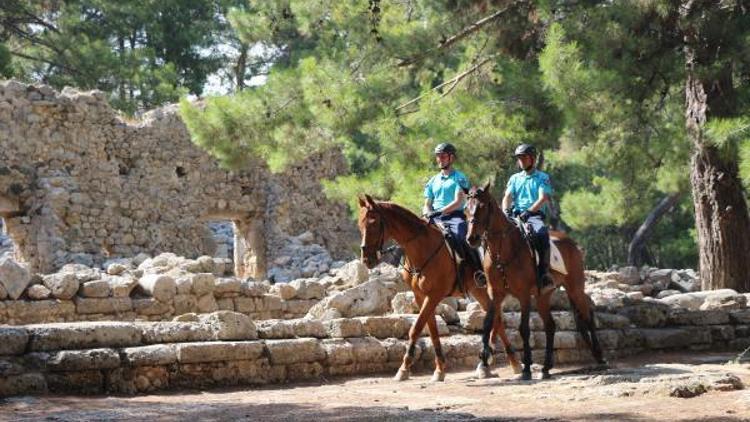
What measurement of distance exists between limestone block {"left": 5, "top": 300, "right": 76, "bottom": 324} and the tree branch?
16.9 feet

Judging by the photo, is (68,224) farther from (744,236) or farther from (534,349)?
(744,236)

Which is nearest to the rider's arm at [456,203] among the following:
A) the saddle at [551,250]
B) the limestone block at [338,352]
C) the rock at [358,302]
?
the saddle at [551,250]

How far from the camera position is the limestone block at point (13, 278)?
1112cm

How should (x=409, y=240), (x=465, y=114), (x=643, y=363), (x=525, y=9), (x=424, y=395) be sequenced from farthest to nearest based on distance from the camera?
(x=525, y=9) → (x=465, y=114) → (x=643, y=363) → (x=409, y=240) → (x=424, y=395)

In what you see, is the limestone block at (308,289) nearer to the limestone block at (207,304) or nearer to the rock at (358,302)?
the limestone block at (207,304)

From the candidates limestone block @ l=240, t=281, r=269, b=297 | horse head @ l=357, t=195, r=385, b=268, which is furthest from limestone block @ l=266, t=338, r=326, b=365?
limestone block @ l=240, t=281, r=269, b=297

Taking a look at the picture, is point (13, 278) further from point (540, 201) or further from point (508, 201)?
point (540, 201)

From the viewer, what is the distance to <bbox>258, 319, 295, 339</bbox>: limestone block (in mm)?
9219

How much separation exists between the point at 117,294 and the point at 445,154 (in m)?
4.29

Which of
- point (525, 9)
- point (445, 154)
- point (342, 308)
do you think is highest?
point (525, 9)

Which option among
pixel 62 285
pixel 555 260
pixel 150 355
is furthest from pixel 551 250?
pixel 62 285

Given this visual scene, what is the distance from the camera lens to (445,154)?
9.51 meters

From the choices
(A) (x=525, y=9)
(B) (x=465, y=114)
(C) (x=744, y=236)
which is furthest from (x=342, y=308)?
(C) (x=744, y=236)

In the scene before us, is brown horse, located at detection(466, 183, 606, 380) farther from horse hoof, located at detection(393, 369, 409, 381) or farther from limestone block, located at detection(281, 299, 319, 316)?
limestone block, located at detection(281, 299, 319, 316)
